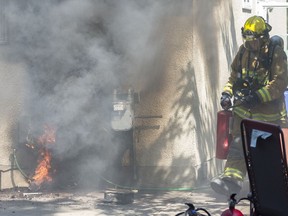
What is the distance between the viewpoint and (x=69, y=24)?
862 cm

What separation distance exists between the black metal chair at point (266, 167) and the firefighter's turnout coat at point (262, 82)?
11.0 feet

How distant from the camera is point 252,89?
7.94 m

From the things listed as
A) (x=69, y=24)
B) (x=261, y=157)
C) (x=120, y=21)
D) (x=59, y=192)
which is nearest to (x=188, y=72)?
(x=120, y=21)

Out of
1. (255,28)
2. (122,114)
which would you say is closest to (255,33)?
(255,28)

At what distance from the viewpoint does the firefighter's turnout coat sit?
7805 millimetres

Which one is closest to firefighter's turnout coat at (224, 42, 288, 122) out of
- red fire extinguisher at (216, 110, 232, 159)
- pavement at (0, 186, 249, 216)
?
red fire extinguisher at (216, 110, 232, 159)

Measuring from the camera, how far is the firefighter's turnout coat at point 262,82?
7.80 m

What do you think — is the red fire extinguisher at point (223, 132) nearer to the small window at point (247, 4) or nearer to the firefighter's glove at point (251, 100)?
the firefighter's glove at point (251, 100)

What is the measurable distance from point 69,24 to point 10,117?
4.46 feet

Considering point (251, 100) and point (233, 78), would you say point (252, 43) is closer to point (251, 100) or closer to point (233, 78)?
point (233, 78)

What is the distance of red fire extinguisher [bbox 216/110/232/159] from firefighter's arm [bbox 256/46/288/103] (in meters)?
0.53

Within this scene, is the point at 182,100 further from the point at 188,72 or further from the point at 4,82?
the point at 4,82

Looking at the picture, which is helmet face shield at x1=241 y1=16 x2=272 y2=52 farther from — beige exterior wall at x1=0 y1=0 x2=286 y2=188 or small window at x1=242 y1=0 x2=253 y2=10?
small window at x1=242 y1=0 x2=253 y2=10

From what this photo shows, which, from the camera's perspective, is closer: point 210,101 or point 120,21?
point 120,21
